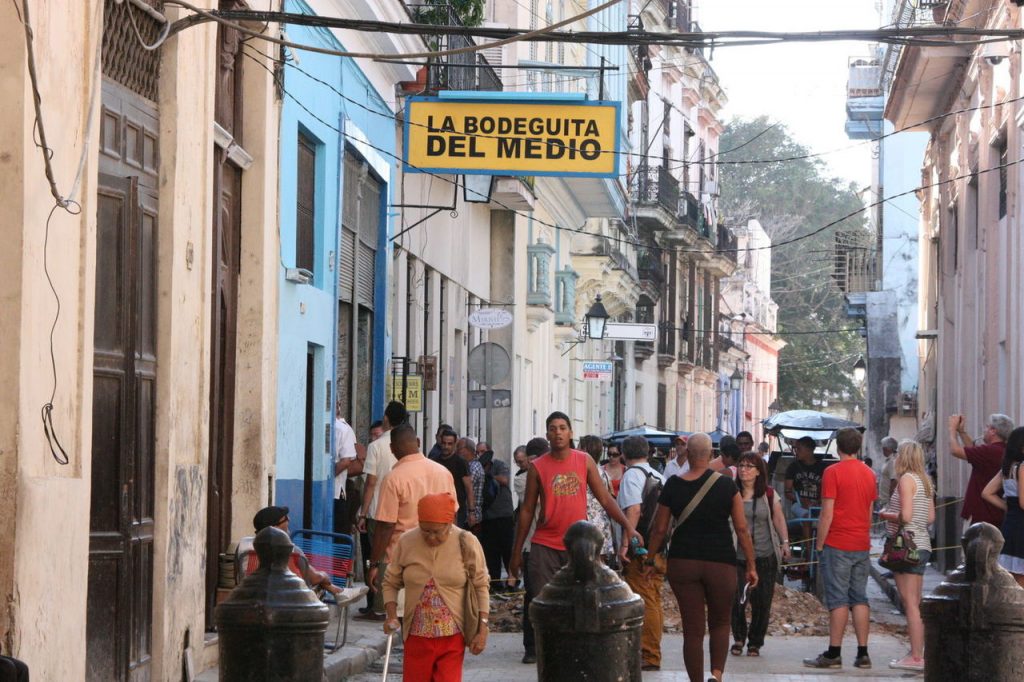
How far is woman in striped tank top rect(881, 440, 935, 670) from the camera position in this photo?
12922 millimetres

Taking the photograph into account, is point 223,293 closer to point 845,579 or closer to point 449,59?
point 845,579

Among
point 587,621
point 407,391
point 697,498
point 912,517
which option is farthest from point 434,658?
point 407,391

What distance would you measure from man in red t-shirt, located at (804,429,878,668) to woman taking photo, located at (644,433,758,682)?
1901 mm

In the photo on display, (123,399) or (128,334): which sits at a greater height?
(128,334)

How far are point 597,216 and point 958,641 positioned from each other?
99.3 ft

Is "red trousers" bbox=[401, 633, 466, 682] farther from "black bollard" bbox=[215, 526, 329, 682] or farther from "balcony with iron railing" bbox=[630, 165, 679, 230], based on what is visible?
"balcony with iron railing" bbox=[630, 165, 679, 230]

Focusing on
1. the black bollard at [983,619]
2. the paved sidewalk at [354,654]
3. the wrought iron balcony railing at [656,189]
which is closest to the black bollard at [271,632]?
the black bollard at [983,619]

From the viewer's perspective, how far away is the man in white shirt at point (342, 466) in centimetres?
1714

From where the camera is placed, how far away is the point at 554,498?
12.1 metres

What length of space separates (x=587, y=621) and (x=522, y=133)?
417 inches

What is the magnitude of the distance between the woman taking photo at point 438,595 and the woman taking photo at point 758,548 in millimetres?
5646

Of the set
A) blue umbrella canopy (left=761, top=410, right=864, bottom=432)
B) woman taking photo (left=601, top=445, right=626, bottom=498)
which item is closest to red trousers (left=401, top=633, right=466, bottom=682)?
woman taking photo (left=601, top=445, right=626, bottom=498)

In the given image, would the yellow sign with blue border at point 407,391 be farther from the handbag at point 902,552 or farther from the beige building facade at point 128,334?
the handbag at point 902,552

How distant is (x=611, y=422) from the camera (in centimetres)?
4475
